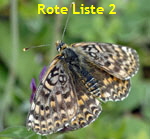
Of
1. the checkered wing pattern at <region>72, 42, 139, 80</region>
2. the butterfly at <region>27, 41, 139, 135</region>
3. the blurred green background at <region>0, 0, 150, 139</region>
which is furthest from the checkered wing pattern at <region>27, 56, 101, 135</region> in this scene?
the blurred green background at <region>0, 0, 150, 139</region>

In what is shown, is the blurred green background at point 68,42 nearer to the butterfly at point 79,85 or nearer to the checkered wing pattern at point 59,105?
the butterfly at point 79,85

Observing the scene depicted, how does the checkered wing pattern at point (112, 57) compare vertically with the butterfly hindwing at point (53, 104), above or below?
above

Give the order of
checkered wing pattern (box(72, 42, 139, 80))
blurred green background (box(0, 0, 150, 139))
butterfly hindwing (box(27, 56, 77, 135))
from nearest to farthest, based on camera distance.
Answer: butterfly hindwing (box(27, 56, 77, 135)) → checkered wing pattern (box(72, 42, 139, 80)) → blurred green background (box(0, 0, 150, 139))

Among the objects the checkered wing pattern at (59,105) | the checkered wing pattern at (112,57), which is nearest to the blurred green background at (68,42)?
the checkered wing pattern at (112,57)

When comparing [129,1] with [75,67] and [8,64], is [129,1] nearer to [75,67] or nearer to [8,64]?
[8,64]

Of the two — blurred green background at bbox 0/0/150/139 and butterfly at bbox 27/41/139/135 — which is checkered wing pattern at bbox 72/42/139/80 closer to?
butterfly at bbox 27/41/139/135

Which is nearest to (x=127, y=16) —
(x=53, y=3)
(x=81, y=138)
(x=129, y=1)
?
(x=129, y=1)

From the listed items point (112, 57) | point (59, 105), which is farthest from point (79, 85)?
point (112, 57)
